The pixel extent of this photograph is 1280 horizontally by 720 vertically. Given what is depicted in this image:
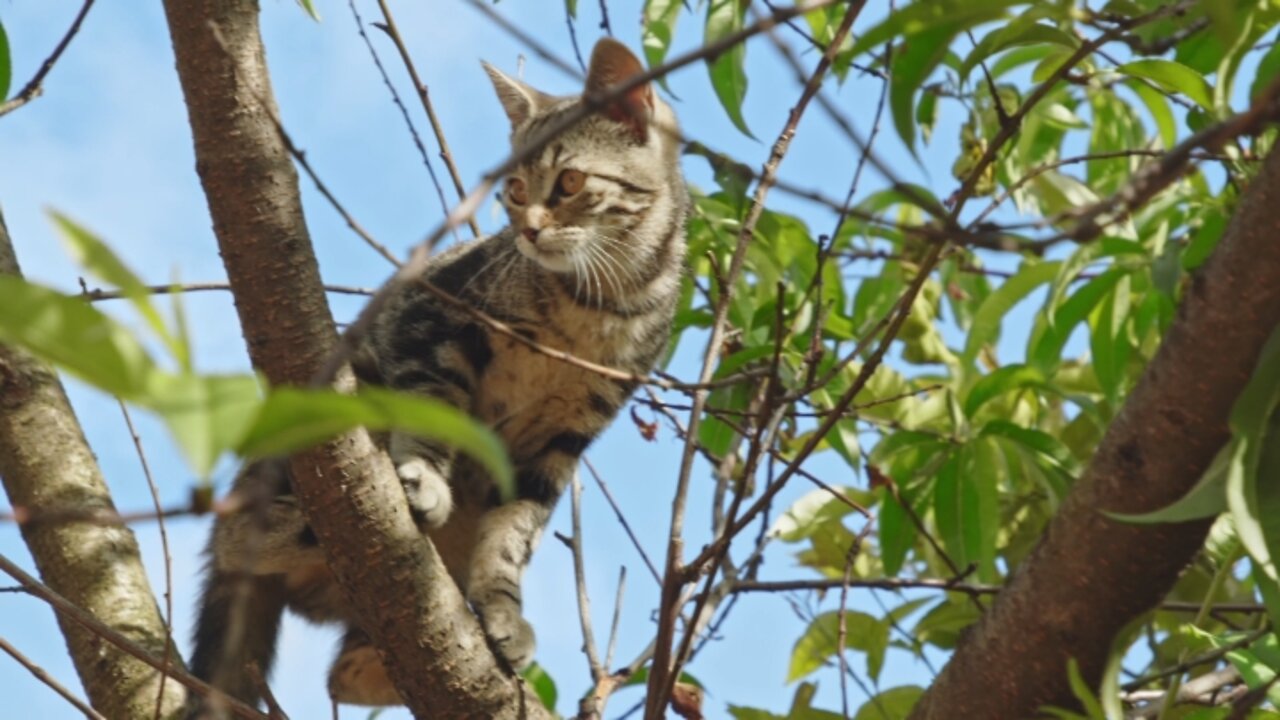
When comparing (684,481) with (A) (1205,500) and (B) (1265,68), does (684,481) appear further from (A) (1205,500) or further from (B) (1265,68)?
(B) (1265,68)

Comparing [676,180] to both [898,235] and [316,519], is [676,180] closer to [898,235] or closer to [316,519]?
[898,235]

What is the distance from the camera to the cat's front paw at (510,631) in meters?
2.91

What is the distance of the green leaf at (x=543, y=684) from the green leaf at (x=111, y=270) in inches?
84.5

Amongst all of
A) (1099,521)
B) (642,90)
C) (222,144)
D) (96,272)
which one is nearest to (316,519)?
(222,144)

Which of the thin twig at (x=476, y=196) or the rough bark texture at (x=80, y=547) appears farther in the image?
A: the rough bark texture at (x=80, y=547)

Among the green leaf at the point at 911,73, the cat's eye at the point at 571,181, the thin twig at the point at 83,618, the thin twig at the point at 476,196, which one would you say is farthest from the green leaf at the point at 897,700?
the thin twig at the point at 476,196

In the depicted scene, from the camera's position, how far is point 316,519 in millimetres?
2166

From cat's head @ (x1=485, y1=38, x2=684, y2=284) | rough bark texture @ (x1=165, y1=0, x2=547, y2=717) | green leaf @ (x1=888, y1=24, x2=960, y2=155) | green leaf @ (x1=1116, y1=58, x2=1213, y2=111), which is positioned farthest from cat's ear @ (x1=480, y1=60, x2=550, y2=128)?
green leaf @ (x1=888, y1=24, x2=960, y2=155)

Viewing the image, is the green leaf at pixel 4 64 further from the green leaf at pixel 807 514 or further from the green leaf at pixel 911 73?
the green leaf at pixel 807 514

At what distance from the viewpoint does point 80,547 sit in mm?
2643

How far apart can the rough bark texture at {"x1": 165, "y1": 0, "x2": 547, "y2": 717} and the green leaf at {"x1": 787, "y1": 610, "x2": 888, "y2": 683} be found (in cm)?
110

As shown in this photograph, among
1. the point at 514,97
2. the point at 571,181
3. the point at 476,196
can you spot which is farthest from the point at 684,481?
the point at 514,97

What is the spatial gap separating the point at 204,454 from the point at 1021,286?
103 inches

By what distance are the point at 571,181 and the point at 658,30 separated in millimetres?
789
